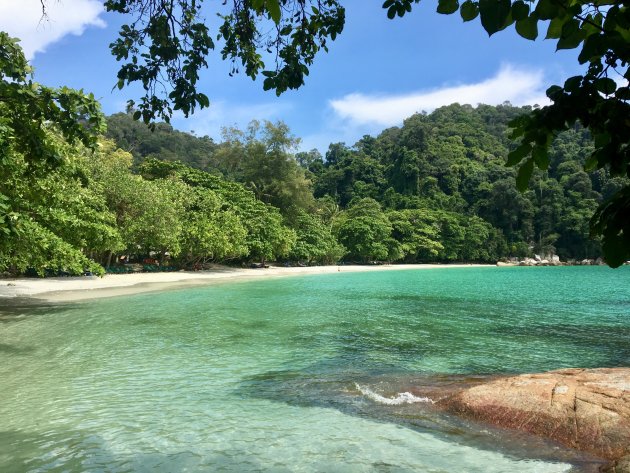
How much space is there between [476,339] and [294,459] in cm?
852

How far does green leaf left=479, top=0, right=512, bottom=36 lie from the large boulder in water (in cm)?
500

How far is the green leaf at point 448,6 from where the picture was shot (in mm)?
1543

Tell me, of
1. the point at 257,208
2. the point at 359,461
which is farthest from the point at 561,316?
the point at 257,208

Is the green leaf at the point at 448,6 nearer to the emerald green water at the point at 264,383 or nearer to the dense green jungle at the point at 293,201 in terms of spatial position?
the dense green jungle at the point at 293,201

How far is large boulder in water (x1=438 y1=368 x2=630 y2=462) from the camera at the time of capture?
502 centimetres

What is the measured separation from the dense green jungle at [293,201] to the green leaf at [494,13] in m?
0.41

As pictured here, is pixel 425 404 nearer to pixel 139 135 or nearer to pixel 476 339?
pixel 476 339

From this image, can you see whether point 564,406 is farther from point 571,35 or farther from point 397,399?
point 571,35

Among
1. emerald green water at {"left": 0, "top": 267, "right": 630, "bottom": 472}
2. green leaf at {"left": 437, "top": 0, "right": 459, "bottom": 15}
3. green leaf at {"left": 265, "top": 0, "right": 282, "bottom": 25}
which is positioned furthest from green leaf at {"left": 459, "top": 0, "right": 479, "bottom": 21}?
emerald green water at {"left": 0, "top": 267, "right": 630, "bottom": 472}

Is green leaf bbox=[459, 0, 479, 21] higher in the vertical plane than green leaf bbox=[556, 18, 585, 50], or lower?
higher

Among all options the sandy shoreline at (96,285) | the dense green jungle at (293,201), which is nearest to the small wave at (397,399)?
the dense green jungle at (293,201)

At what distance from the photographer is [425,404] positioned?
21.3ft

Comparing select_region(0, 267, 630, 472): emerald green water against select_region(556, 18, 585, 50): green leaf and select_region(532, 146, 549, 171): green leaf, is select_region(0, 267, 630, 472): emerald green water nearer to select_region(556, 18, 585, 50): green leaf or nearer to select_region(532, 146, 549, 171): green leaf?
select_region(532, 146, 549, 171): green leaf

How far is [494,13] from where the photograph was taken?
1.36m
